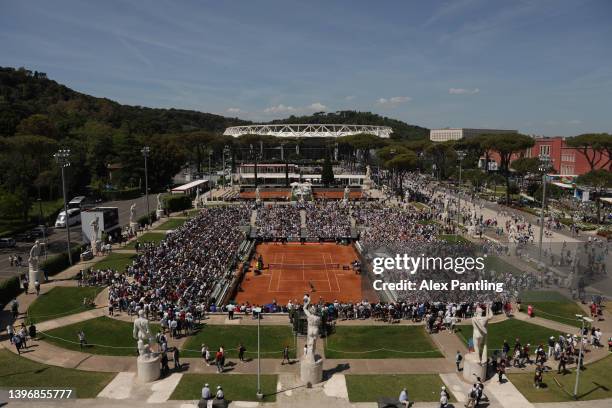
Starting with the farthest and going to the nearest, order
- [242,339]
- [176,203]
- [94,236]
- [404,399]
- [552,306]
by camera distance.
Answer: [176,203] → [94,236] → [552,306] → [242,339] → [404,399]

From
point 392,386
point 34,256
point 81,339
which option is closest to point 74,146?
point 34,256

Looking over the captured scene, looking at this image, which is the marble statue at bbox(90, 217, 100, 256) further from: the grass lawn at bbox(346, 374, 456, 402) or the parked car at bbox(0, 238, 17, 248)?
the grass lawn at bbox(346, 374, 456, 402)

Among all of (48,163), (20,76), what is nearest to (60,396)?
(48,163)

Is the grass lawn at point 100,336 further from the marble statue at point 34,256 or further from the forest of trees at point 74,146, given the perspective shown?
the forest of trees at point 74,146

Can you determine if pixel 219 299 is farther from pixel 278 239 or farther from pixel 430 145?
pixel 430 145

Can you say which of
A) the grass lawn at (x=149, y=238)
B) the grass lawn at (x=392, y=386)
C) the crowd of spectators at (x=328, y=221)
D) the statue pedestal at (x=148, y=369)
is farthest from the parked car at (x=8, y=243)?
the grass lawn at (x=392, y=386)

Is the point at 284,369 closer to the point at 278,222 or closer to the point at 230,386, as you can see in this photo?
the point at 230,386

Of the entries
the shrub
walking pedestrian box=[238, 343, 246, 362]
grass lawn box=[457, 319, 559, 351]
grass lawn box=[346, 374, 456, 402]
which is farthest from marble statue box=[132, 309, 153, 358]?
the shrub
